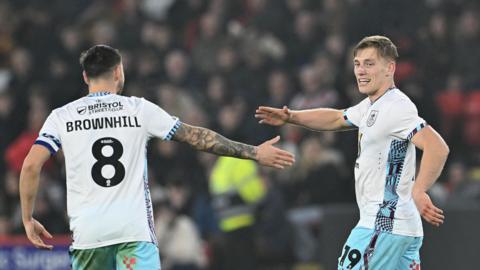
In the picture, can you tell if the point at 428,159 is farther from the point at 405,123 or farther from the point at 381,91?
the point at 381,91

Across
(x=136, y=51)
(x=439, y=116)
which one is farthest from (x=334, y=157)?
(x=136, y=51)

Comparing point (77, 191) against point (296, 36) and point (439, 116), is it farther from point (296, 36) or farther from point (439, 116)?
point (296, 36)

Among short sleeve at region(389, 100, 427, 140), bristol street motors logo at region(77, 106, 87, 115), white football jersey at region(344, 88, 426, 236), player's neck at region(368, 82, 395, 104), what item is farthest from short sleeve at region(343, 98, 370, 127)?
bristol street motors logo at region(77, 106, 87, 115)

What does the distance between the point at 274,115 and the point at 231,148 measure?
0.90m

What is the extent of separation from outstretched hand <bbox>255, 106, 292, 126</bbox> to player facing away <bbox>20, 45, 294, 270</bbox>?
1.16 meters

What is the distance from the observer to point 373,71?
27.4 feet

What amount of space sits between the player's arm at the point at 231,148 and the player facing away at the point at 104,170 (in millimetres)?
210

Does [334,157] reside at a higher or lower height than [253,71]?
lower

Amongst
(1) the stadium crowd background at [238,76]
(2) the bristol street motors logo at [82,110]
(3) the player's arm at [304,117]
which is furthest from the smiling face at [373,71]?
(1) the stadium crowd background at [238,76]

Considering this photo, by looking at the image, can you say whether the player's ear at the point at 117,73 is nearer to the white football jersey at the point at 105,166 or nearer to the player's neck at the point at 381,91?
the white football jersey at the point at 105,166

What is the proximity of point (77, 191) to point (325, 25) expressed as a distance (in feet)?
32.3

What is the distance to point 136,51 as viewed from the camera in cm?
1806

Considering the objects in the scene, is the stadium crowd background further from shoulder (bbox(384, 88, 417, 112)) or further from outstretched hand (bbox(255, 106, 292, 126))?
shoulder (bbox(384, 88, 417, 112))

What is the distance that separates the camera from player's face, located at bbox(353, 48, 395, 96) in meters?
8.36
